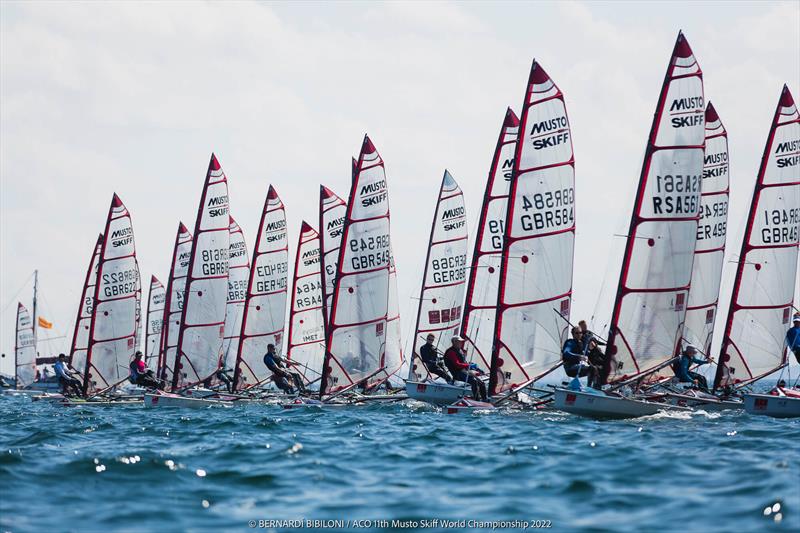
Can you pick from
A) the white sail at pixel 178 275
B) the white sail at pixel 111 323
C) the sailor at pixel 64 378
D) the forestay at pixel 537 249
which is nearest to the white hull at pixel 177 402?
the white sail at pixel 111 323

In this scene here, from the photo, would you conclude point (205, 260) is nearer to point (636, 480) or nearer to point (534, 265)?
point (534, 265)

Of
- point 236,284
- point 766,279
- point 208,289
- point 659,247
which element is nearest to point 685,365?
point 659,247

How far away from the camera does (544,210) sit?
76.9 feet

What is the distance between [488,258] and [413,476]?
55.6 ft

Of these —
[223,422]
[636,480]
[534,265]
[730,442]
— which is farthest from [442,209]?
[636,480]

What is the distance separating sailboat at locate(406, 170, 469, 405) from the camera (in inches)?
1307

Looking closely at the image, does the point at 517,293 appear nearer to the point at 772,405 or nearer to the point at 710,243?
the point at 772,405

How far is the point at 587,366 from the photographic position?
2261 centimetres

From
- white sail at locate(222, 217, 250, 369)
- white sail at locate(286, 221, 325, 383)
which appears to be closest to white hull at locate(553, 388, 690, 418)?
white sail at locate(286, 221, 325, 383)

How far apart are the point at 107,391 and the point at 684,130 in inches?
765

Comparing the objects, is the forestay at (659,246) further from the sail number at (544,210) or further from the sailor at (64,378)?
the sailor at (64,378)

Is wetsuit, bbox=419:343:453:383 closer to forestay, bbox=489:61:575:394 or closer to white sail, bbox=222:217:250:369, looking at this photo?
forestay, bbox=489:61:575:394

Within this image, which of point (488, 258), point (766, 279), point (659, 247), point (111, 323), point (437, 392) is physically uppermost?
point (488, 258)

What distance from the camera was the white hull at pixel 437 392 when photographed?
26.0 meters
